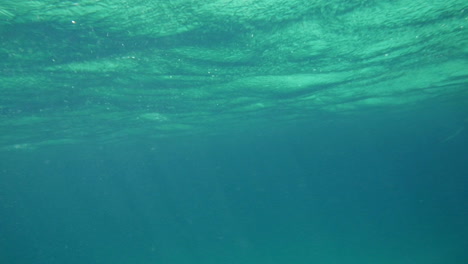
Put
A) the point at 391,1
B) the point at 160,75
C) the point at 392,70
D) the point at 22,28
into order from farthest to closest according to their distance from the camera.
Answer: the point at 392,70
the point at 160,75
the point at 391,1
the point at 22,28

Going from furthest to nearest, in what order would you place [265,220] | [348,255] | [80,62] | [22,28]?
[265,220] < [348,255] < [80,62] < [22,28]

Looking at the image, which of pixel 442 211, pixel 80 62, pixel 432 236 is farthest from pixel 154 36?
pixel 442 211

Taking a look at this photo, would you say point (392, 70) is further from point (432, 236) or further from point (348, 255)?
point (432, 236)

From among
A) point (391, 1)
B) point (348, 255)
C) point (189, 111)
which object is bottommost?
point (348, 255)

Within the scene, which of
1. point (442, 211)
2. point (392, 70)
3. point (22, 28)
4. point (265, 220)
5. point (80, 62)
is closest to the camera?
point (22, 28)

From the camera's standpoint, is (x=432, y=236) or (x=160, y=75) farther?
(x=432, y=236)

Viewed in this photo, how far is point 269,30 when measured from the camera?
1109 cm

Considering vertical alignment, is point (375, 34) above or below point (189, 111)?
above

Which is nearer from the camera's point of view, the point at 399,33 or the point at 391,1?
the point at 391,1

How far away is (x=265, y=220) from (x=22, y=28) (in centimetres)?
5904

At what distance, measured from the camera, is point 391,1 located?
9.63m

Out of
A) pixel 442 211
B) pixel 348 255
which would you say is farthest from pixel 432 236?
pixel 442 211

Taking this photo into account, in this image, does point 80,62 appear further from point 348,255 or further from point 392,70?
point 348,255

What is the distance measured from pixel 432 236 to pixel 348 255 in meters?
10.4
